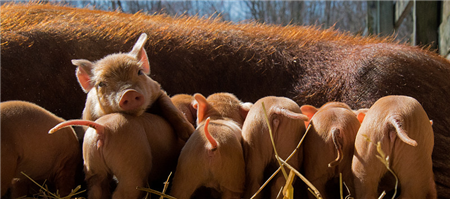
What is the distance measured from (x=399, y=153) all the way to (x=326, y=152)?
0.99 ft

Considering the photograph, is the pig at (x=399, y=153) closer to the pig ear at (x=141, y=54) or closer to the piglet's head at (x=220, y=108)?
the piglet's head at (x=220, y=108)

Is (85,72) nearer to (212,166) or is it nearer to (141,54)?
(141,54)

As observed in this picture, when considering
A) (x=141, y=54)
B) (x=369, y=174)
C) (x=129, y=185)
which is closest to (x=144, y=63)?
(x=141, y=54)

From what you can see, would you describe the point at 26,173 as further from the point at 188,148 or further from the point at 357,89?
the point at 357,89

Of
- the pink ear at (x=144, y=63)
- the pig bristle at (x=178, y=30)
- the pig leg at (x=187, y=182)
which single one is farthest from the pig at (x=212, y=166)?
the pig bristle at (x=178, y=30)

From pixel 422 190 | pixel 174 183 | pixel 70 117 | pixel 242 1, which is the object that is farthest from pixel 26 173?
pixel 242 1

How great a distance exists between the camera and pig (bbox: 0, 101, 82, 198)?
1865mm

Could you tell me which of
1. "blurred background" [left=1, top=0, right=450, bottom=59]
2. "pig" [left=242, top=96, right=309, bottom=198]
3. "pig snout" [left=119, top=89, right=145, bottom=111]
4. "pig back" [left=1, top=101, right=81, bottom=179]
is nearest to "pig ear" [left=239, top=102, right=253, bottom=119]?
"pig" [left=242, top=96, right=309, bottom=198]

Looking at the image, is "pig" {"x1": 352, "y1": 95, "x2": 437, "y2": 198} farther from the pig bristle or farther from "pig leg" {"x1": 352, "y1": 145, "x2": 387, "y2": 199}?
the pig bristle

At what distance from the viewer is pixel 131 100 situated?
79.7 inches

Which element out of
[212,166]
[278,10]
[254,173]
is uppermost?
[212,166]

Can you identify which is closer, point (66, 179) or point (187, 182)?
point (187, 182)

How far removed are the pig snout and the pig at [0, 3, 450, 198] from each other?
47.6 inches

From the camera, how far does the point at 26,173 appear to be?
1.98m
